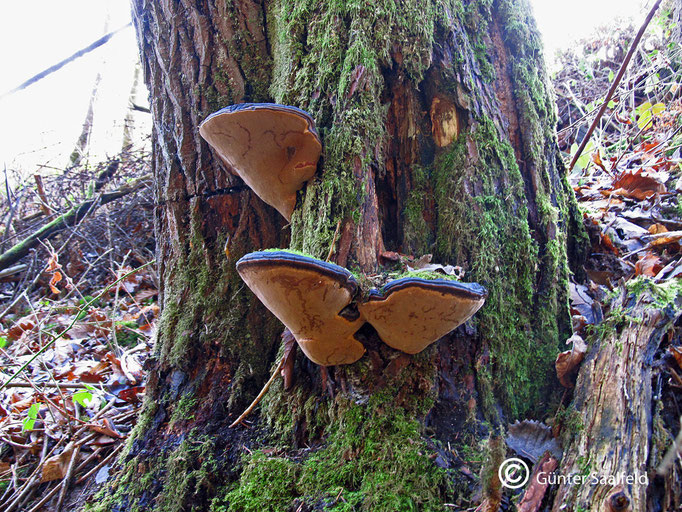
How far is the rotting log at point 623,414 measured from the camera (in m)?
1.32

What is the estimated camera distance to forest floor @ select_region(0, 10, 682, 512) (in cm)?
255

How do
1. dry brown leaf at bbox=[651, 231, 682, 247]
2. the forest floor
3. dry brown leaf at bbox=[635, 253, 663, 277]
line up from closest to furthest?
1. dry brown leaf at bbox=[635, 253, 663, 277]
2. the forest floor
3. dry brown leaf at bbox=[651, 231, 682, 247]

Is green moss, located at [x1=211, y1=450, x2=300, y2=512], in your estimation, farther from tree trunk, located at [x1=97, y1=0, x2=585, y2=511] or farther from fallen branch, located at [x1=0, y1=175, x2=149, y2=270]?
fallen branch, located at [x1=0, y1=175, x2=149, y2=270]

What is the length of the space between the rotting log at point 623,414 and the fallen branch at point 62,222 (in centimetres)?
677

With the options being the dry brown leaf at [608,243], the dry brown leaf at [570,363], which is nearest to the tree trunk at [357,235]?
the dry brown leaf at [570,363]

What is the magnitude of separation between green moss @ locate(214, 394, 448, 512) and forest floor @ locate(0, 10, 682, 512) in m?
0.88

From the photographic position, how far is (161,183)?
277cm

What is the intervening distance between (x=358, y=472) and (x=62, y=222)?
6541mm

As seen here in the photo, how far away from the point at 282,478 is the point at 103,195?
623cm

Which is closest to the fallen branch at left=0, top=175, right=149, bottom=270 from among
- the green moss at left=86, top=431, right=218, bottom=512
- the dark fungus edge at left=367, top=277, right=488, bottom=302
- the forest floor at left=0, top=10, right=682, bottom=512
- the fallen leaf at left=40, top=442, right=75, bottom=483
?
the forest floor at left=0, top=10, right=682, bottom=512

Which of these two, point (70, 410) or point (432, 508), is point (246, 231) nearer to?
point (432, 508)

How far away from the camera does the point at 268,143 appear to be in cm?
191

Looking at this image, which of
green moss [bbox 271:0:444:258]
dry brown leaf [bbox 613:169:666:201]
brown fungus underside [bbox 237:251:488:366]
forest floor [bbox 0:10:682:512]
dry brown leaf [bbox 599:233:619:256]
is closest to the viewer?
brown fungus underside [bbox 237:251:488:366]

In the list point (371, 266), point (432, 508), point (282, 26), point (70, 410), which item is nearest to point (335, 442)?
point (432, 508)
